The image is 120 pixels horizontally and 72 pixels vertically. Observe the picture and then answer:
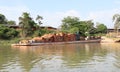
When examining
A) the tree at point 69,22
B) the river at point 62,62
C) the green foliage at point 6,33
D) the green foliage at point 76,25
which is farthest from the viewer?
the tree at point 69,22

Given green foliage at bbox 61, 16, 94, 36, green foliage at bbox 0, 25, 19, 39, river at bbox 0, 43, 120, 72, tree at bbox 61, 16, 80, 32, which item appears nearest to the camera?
river at bbox 0, 43, 120, 72

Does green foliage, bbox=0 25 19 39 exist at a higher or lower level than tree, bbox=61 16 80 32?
lower

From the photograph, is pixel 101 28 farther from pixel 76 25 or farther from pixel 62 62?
pixel 62 62

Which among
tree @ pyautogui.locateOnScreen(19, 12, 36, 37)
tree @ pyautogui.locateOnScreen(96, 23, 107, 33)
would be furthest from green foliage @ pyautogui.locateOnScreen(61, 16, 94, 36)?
tree @ pyautogui.locateOnScreen(19, 12, 36, 37)

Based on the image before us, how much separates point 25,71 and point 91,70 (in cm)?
343

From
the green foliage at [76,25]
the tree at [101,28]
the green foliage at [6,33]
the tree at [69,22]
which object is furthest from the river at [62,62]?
the tree at [101,28]

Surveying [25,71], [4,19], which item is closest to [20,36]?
[4,19]

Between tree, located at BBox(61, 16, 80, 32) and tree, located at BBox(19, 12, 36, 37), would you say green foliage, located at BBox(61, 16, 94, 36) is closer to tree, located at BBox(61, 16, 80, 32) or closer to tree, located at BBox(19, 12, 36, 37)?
tree, located at BBox(61, 16, 80, 32)

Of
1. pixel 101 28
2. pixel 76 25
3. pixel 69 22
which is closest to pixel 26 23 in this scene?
pixel 76 25

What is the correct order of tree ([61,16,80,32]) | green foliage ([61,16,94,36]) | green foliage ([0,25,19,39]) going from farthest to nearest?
tree ([61,16,80,32]) → green foliage ([61,16,94,36]) → green foliage ([0,25,19,39])

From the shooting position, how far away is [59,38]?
63.4 meters

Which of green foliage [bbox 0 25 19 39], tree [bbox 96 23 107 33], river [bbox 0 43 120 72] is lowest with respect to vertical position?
river [bbox 0 43 120 72]

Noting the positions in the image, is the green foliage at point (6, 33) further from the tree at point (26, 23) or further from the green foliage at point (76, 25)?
the green foliage at point (76, 25)

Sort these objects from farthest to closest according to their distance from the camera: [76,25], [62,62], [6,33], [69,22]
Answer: [69,22]
[76,25]
[6,33]
[62,62]
